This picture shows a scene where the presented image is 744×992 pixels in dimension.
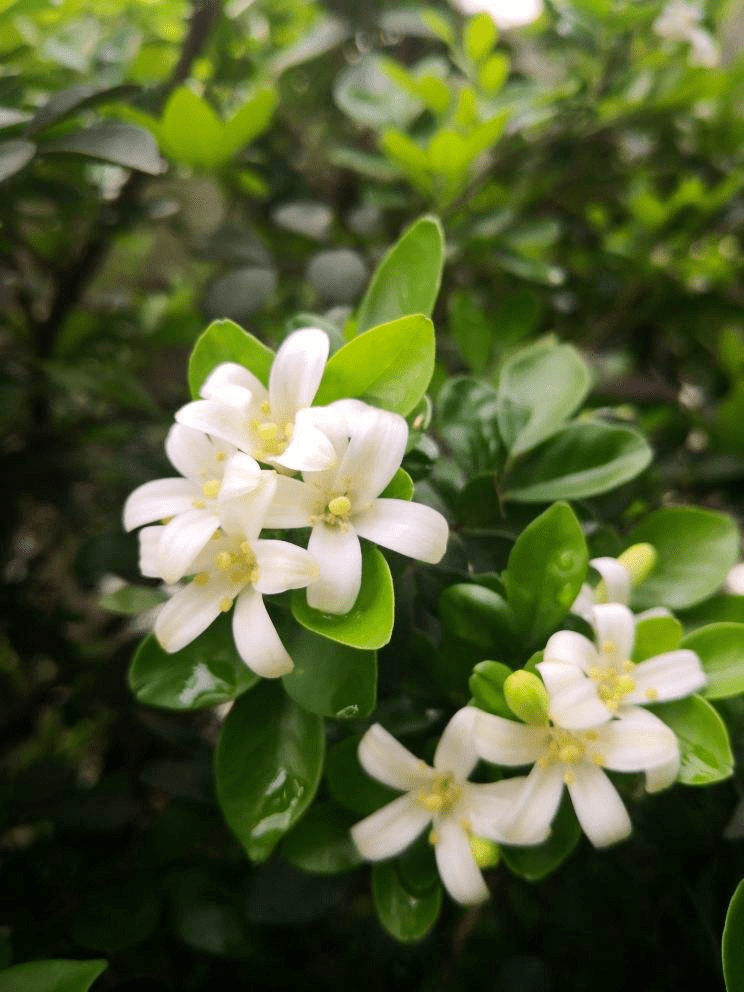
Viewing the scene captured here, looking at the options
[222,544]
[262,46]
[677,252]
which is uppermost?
[262,46]

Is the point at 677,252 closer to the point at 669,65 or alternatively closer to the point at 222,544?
the point at 669,65

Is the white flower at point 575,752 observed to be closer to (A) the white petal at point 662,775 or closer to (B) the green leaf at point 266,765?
(A) the white petal at point 662,775

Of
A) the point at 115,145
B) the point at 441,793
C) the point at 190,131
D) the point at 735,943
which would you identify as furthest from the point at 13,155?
the point at 735,943

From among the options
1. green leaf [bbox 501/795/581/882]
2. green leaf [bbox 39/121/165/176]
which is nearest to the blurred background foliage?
green leaf [bbox 39/121/165/176]

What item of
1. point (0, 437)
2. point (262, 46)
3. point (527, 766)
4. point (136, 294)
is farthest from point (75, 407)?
point (527, 766)

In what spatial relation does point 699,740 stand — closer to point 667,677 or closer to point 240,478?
point 667,677

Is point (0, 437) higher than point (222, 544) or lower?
lower
